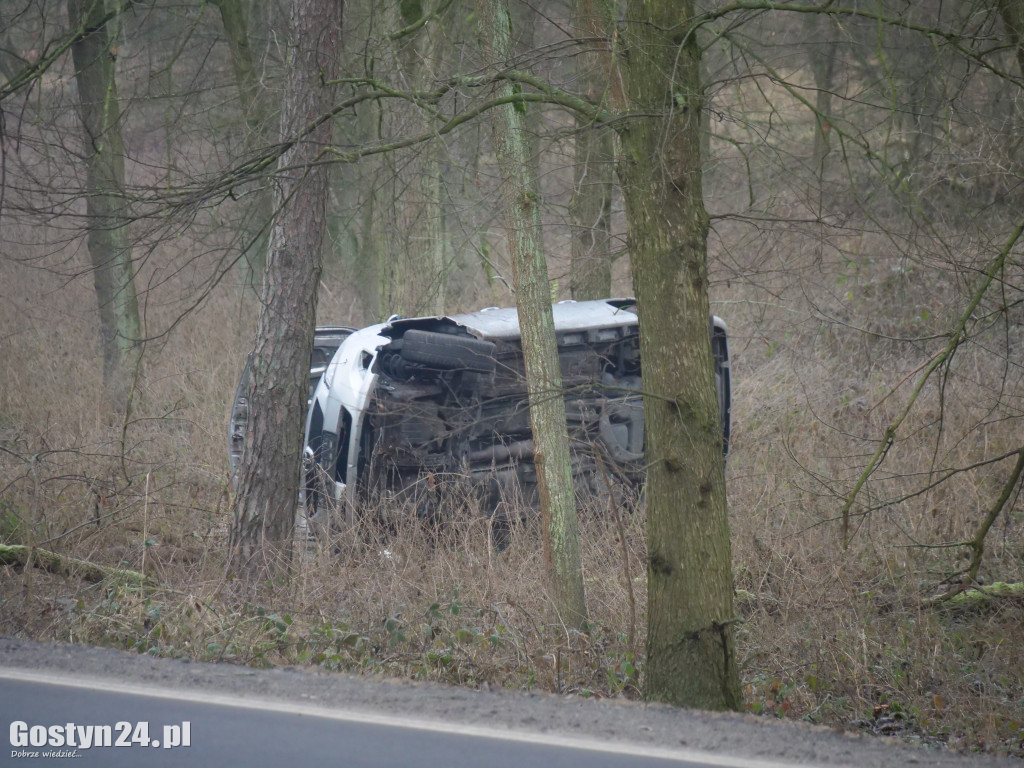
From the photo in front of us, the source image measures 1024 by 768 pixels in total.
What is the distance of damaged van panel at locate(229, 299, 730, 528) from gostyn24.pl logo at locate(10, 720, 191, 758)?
4.38 metres

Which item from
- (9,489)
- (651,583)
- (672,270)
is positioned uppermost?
(672,270)

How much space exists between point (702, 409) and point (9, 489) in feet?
22.9

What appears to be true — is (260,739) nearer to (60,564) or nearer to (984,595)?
(60,564)

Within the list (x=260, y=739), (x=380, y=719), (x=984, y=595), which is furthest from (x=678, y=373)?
(x=984, y=595)

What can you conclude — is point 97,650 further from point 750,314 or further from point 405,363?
point 750,314

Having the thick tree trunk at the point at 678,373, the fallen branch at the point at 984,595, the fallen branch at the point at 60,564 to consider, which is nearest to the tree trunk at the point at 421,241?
the fallen branch at the point at 60,564

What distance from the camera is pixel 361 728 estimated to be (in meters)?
3.63

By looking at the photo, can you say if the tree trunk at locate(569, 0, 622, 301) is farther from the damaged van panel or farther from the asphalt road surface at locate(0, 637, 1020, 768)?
the asphalt road surface at locate(0, 637, 1020, 768)

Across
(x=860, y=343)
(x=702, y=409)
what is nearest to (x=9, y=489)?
(x=702, y=409)

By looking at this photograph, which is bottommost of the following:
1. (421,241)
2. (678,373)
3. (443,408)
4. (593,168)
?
(678,373)

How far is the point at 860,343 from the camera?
15.1 m

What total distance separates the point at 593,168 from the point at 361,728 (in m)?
9.42

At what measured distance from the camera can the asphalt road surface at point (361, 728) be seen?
11.1 feet

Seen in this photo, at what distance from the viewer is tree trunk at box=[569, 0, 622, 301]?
17.4 ft
